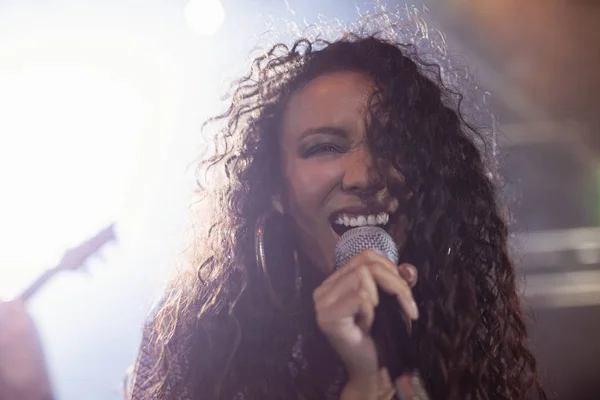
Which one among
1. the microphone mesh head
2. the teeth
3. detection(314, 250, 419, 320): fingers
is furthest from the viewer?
the teeth

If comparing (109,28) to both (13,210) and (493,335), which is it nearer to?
(13,210)

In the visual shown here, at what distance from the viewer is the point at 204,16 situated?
85.4 inches

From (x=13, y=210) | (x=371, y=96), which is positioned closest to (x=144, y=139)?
(x=13, y=210)

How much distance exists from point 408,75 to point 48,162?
1229 mm

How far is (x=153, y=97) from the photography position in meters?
2.12

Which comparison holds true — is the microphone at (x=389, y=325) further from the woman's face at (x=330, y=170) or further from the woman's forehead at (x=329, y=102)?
the woman's forehead at (x=329, y=102)

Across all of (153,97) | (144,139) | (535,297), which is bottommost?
Answer: (535,297)

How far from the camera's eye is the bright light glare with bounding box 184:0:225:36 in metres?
2.16

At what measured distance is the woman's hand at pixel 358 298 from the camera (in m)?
0.97

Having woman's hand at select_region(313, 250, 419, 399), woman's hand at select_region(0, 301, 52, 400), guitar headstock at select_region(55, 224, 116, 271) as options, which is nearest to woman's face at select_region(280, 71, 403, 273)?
woman's hand at select_region(313, 250, 419, 399)

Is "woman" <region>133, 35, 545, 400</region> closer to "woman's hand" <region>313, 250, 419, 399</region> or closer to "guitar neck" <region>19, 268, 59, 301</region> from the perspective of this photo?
"woman's hand" <region>313, 250, 419, 399</region>

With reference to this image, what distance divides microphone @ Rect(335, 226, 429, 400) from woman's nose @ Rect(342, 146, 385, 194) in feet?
0.74

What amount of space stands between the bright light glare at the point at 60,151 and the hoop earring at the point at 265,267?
689 millimetres

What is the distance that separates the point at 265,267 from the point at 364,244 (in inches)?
18.8
